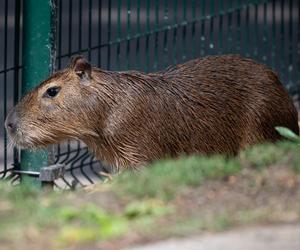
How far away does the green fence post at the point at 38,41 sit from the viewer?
9.02m

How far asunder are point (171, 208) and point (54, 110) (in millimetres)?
2976

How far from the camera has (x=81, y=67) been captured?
844 centimetres

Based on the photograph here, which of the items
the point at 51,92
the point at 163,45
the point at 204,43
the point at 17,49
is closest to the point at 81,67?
the point at 51,92

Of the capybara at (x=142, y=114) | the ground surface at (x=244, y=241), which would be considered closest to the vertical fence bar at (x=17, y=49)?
the capybara at (x=142, y=114)

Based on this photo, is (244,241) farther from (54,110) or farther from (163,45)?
(163,45)

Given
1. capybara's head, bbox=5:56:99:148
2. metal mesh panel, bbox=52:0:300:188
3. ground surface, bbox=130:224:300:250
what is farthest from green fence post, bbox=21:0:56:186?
ground surface, bbox=130:224:300:250

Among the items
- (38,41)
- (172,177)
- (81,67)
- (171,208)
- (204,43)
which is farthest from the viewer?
(204,43)

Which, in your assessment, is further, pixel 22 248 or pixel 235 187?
pixel 235 187

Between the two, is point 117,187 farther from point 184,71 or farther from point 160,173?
point 184,71

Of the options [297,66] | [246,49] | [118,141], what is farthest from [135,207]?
[297,66]

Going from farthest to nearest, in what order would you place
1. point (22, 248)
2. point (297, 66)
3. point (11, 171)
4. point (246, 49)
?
1. point (297, 66)
2. point (246, 49)
3. point (11, 171)
4. point (22, 248)

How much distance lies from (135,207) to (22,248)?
0.69 meters

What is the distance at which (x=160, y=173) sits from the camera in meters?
6.25

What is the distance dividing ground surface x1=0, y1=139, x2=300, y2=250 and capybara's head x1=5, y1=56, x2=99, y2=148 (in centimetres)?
206
